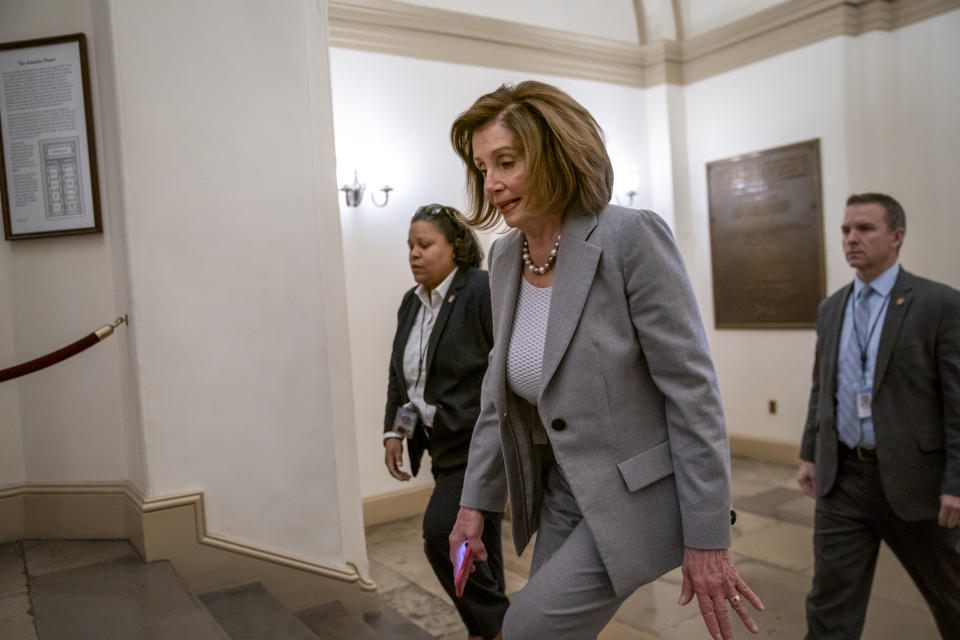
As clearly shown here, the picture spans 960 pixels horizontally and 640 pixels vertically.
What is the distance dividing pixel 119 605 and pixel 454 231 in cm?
194

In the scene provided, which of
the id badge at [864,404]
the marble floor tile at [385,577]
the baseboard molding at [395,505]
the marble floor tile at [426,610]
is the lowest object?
the marble floor tile at [385,577]

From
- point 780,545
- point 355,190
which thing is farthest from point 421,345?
point 780,545

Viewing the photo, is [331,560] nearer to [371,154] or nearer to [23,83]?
[23,83]

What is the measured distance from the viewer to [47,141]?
10.8ft

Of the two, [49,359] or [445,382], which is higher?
[49,359]

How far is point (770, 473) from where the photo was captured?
6.45 metres

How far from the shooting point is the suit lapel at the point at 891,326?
9.17ft

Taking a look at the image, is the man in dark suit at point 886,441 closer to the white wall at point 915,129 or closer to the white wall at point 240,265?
the white wall at point 240,265

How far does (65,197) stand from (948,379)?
3.71m

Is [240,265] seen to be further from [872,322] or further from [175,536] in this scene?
[872,322]

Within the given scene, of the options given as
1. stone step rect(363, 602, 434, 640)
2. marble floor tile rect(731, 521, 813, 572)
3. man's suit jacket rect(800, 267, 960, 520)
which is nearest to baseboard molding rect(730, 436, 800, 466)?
marble floor tile rect(731, 521, 813, 572)

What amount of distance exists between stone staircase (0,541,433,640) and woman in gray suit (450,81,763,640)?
1.41m

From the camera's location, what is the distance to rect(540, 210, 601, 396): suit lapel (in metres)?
1.64

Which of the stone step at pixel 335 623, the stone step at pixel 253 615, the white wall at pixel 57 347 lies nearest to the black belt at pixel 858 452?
the stone step at pixel 335 623
